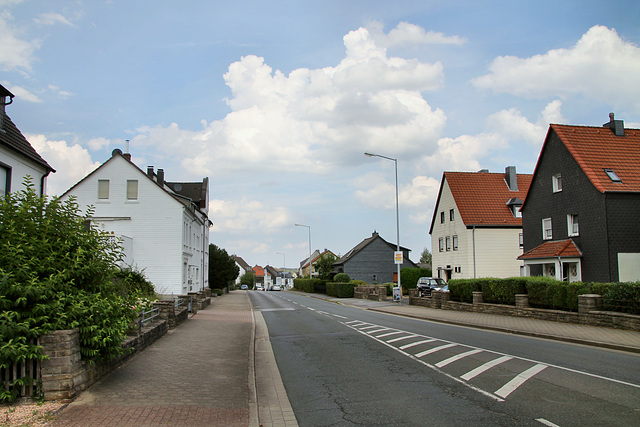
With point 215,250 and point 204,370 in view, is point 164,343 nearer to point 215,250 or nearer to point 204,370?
point 204,370

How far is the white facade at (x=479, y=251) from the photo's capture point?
42719mm

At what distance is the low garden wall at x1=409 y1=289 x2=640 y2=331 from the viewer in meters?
15.3

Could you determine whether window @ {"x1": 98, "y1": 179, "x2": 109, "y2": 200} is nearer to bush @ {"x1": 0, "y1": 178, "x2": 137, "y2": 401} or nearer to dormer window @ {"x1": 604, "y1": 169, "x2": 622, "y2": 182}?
bush @ {"x1": 0, "y1": 178, "x2": 137, "y2": 401}

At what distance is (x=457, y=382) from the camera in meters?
8.38

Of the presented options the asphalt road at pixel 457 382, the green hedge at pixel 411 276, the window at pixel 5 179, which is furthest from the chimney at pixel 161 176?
the asphalt road at pixel 457 382

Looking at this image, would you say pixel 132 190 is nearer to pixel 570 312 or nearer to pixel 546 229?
pixel 570 312

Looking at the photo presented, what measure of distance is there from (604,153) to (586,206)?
3.77m

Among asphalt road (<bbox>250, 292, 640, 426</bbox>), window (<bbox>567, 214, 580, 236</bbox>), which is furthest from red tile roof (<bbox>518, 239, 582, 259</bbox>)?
asphalt road (<bbox>250, 292, 640, 426</bbox>)

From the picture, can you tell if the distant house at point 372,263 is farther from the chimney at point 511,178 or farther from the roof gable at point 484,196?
the chimney at point 511,178

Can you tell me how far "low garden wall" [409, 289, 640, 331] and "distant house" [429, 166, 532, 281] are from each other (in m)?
17.8

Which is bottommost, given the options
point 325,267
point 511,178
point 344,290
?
point 344,290

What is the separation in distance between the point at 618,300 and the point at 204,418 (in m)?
14.5

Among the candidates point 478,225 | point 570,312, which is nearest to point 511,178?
point 478,225

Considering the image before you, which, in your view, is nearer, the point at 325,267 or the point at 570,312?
the point at 570,312
